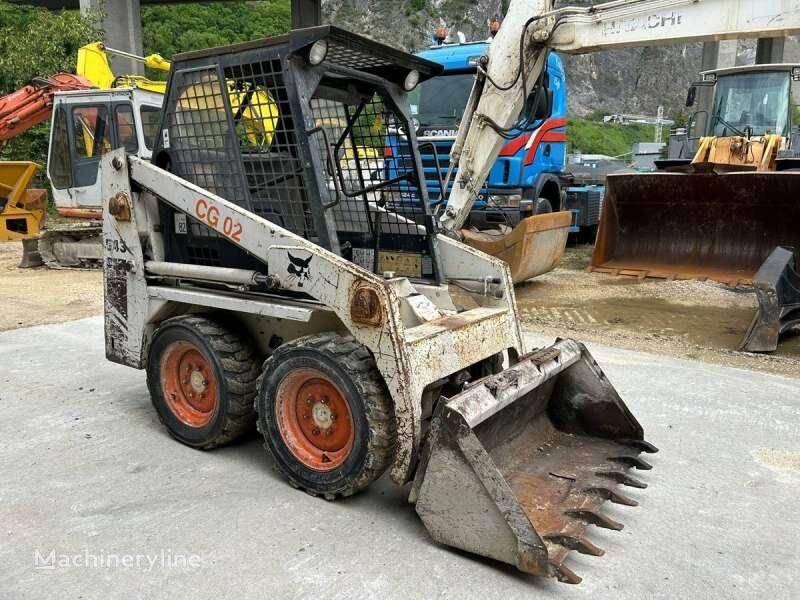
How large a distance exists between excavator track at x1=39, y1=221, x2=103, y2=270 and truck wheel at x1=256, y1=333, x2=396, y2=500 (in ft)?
26.7

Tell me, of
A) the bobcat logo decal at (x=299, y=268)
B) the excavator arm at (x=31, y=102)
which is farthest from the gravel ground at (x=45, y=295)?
the bobcat logo decal at (x=299, y=268)

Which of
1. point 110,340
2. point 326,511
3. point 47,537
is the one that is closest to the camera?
point 47,537

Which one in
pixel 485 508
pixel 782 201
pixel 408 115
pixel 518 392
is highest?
pixel 408 115

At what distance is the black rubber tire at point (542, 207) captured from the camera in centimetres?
854

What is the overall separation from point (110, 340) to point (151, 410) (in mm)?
547

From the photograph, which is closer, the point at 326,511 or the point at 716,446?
the point at 326,511

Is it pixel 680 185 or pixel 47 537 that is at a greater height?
pixel 680 185

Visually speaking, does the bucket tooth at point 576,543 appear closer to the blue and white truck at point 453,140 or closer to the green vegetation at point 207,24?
the blue and white truck at point 453,140

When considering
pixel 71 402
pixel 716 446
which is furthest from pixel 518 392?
pixel 71 402

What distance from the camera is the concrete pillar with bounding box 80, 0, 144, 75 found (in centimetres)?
1984

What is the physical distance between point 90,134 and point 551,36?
22.7 ft

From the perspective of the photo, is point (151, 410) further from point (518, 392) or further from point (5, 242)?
point (5, 242)

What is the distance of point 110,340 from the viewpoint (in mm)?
4266

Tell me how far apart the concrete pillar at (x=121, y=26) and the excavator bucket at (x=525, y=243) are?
1582 cm
